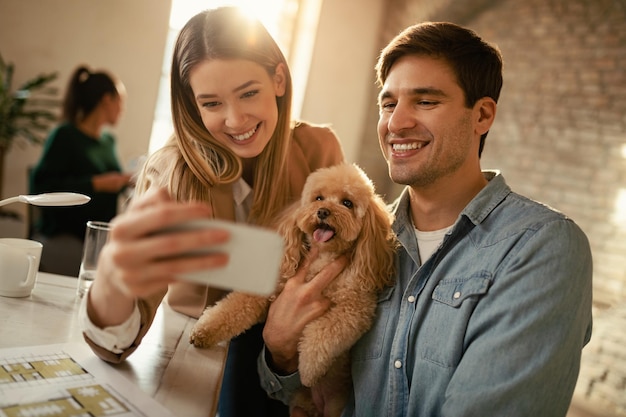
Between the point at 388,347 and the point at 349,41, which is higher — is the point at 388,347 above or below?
below

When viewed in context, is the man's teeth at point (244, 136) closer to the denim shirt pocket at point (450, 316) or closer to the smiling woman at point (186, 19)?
the denim shirt pocket at point (450, 316)

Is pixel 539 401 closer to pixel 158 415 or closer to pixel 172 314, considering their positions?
pixel 158 415

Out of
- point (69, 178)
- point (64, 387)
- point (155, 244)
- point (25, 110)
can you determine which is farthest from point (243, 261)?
point (25, 110)

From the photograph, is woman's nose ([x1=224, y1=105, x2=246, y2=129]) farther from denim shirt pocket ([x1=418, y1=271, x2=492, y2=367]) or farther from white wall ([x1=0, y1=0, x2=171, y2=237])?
white wall ([x1=0, y1=0, x2=171, y2=237])

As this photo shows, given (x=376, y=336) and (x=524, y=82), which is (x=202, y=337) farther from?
(x=524, y=82)

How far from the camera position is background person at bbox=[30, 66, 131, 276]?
3277 mm

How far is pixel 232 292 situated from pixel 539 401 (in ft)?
2.75

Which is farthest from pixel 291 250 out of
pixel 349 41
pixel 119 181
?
pixel 349 41

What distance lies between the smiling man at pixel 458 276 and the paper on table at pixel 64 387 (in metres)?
0.51

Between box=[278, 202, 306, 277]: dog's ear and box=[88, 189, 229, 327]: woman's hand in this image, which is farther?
box=[278, 202, 306, 277]: dog's ear

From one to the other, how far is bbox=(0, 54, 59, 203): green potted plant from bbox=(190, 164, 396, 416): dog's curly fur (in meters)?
3.52

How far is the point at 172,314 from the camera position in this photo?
4.84 feet

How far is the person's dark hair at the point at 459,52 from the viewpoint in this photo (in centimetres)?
138

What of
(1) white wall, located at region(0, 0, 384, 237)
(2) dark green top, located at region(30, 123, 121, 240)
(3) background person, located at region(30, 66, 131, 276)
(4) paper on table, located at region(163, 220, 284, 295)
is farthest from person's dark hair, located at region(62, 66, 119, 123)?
(4) paper on table, located at region(163, 220, 284, 295)
